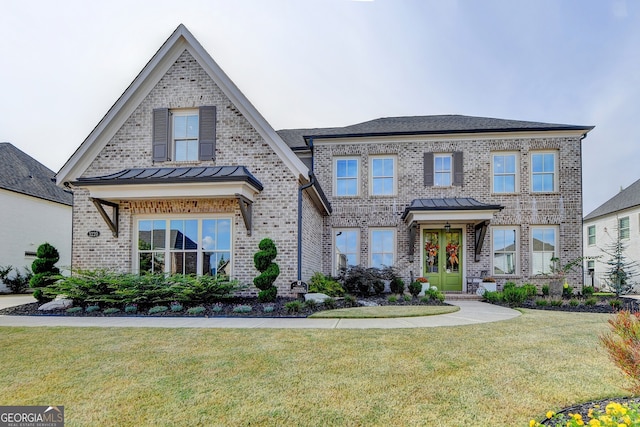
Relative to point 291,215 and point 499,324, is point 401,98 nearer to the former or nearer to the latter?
point 291,215

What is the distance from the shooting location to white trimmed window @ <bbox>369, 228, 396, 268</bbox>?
1496 centimetres

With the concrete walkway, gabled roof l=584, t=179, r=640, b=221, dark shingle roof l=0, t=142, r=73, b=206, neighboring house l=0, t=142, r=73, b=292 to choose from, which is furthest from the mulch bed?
gabled roof l=584, t=179, r=640, b=221

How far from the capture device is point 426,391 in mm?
3504

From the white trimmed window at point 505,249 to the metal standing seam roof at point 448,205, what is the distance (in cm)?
160

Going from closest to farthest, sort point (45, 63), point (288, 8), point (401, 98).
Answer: point (288, 8) → point (45, 63) → point (401, 98)

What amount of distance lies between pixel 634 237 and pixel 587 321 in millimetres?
17134

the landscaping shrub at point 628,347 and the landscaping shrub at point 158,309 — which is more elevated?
the landscaping shrub at point 628,347

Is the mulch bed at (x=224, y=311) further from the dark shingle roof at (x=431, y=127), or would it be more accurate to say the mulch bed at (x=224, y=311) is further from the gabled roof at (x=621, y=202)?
the gabled roof at (x=621, y=202)

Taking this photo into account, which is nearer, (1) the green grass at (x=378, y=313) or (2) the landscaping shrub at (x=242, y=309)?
(1) the green grass at (x=378, y=313)

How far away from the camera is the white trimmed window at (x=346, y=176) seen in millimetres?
15445

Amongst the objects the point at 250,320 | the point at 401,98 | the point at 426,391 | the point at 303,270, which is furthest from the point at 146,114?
the point at 401,98

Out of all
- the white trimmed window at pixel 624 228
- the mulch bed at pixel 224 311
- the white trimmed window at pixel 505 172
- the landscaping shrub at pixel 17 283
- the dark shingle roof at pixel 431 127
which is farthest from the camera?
the white trimmed window at pixel 624 228

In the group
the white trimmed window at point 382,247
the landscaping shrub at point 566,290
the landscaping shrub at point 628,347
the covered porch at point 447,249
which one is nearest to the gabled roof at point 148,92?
the white trimmed window at point 382,247

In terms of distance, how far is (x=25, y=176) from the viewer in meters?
19.0
